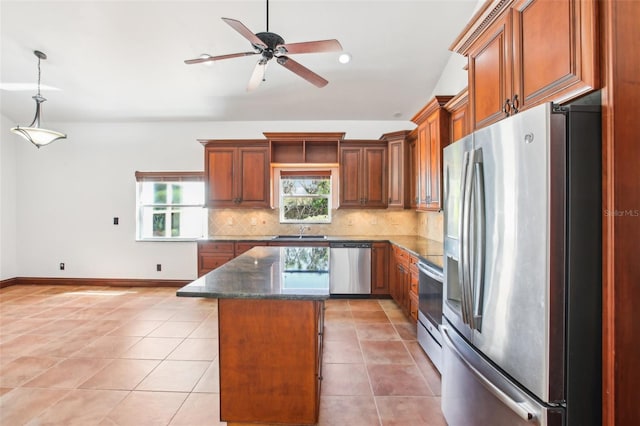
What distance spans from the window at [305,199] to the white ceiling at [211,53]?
1.06 m

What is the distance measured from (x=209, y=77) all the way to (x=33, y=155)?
3.89 metres

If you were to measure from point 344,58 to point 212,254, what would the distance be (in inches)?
130

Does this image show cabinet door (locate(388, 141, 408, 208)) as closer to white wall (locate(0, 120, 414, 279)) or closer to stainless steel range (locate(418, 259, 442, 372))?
white wall (locate(0, 120, 414, 279))

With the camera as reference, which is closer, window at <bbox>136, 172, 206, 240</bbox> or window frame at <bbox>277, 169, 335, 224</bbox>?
window frame at <bbox>277, 169, 335, 224</bbox>

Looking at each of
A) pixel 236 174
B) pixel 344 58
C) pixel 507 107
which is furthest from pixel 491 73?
pixel 236 174

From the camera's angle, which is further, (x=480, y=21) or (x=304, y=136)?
(x=304, y=136)

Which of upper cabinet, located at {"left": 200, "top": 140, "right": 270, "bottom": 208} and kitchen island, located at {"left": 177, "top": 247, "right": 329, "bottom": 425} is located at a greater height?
upper cabinet, located at {"left": 200, "top": 140, "right": 270, "bottom": 208}

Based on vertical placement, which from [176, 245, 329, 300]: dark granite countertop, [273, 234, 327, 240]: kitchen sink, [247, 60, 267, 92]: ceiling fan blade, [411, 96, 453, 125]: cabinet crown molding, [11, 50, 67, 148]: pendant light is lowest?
[176, 245, 329, 300]: dark granite countertop

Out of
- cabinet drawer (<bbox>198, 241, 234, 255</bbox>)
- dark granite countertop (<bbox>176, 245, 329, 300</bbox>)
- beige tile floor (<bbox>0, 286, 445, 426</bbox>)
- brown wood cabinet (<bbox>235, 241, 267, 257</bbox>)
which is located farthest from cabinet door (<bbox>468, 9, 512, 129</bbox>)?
cabinet drawer (<bbox>198, 241, 234, 255</bbox>)

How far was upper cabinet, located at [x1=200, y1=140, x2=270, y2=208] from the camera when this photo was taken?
15.9ft

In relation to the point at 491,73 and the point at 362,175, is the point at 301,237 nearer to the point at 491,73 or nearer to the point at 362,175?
the point at 362,175

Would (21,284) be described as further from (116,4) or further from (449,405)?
(449,405)

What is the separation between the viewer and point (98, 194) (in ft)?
17.8

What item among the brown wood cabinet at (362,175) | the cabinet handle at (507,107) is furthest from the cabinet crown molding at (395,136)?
the cabinet handle at (507,107)
